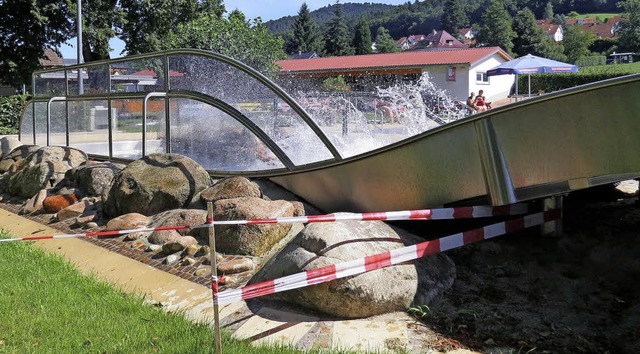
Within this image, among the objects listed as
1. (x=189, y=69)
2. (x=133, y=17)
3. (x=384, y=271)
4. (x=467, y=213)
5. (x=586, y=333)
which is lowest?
(x=586, y=333)

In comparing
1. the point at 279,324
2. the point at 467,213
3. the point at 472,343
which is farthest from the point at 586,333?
the point at 279,324

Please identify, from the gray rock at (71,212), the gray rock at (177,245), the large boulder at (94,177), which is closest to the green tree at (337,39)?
the large boulder at (94,177)

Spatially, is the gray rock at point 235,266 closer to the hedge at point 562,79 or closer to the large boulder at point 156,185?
the large boulder at point 156,185

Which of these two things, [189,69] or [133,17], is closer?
[189,69]

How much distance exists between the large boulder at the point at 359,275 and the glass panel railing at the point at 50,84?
31.4 feet

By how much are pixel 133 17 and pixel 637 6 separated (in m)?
80.9

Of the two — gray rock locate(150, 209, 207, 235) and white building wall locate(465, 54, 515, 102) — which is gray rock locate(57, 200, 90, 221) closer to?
gray rock locate(150, 209, 207, 235)

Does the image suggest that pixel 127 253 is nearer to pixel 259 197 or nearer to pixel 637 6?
pixel 259 197

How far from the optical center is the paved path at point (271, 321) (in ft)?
15.1

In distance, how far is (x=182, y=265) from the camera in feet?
21.4

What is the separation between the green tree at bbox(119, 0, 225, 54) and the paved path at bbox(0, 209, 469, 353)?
1193 inches

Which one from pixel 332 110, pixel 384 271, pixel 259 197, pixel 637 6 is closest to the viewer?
pixel 384 271

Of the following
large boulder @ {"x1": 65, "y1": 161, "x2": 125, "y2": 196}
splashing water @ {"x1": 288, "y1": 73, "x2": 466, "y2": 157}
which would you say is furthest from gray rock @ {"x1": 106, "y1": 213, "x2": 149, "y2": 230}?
splashing water @ {"x1": 288, "y1": 73, "x2": 466, "y2": 157}

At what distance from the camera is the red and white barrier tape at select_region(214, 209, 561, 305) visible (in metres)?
4.47
